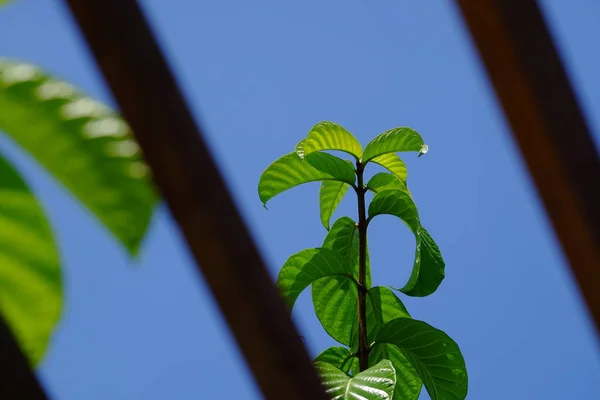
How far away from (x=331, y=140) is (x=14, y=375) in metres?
0.87

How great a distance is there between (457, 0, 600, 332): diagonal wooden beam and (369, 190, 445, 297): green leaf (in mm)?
785

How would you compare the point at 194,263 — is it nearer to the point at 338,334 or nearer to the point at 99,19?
the point at 99,19

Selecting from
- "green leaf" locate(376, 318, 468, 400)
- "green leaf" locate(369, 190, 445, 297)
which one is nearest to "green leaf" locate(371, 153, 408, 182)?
"green leaf" locate(369, 190, 445, 297)

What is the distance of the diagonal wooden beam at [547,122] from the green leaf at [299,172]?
80cm

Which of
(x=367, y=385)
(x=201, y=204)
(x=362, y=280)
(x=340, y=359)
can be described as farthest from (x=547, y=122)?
(x=340, y=359)

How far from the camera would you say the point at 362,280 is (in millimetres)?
1087

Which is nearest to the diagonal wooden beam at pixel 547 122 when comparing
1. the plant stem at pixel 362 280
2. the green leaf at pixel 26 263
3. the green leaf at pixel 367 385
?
the green leaf at pixel 26 263

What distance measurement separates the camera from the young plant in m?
1.10

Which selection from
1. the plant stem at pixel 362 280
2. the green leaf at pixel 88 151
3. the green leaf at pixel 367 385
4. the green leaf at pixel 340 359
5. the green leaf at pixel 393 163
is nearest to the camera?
the green leaf at pixel 88 151

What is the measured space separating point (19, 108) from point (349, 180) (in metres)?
0.87

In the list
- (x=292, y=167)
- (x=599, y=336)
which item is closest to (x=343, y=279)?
(x=292, y=167)

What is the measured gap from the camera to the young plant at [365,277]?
1101 millimetres

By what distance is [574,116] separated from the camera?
0.34 meters

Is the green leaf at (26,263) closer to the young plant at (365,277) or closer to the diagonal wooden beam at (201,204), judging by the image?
the diagonal wooden beam at (201,204)
